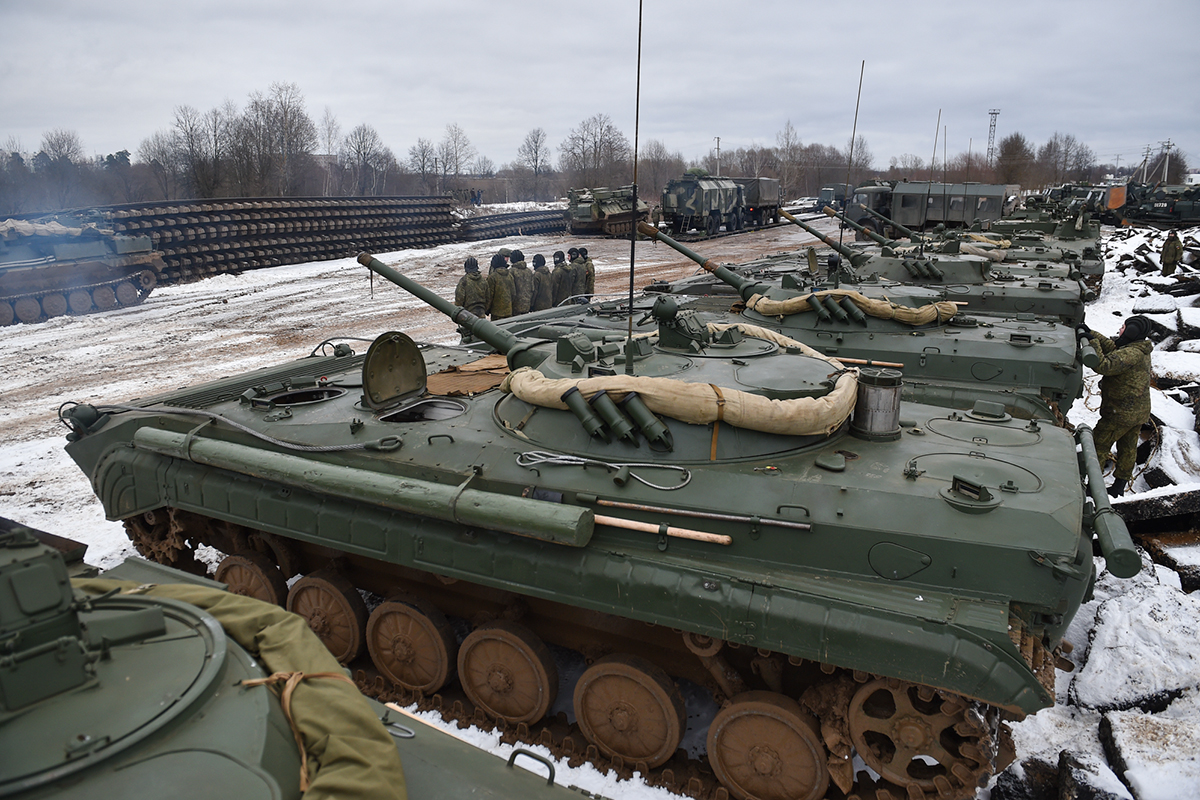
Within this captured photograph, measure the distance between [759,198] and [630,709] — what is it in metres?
37.6

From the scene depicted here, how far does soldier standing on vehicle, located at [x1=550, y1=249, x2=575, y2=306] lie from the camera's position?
1609 centimetres

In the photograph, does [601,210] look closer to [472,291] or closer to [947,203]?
[947,203]

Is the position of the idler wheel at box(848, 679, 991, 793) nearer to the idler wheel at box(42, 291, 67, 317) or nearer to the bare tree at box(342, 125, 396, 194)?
the idler wheel at box(42, 291, 67, 317)

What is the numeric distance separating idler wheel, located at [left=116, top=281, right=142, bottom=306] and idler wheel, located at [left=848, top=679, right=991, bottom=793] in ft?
72.9

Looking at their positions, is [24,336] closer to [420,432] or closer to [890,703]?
[420,432]

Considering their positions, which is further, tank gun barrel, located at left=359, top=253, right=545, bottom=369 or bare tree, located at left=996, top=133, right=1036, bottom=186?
bare tree, located at left=996, top=133, right=1036, bottom=186

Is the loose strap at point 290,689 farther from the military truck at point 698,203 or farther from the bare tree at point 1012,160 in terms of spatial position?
the bare tree at point 1012,160

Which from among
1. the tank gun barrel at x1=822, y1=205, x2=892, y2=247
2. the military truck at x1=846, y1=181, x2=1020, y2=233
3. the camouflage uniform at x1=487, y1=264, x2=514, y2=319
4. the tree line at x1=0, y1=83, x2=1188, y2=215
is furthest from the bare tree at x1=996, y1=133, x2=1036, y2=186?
the camouflage uniform at x1=487, y1=264, x2=514, y2=319

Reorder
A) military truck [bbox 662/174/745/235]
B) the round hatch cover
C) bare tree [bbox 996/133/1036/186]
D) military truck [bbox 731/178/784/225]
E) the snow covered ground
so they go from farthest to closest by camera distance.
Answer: bare tree [bbox 996/133/1036/186], military truck [bbox 731/178/784/225], military truck [bbox 662/174/745/235], the round hatch cover, the snow covered ground

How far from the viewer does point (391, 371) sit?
622 centimetres

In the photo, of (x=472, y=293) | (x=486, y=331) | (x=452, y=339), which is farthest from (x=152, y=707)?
(x=452, y=339)

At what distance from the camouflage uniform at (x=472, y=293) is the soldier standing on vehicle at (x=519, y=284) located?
720mm

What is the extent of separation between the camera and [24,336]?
17.2m

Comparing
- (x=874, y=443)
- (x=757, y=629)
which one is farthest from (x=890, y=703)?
(x=874, y=443)
